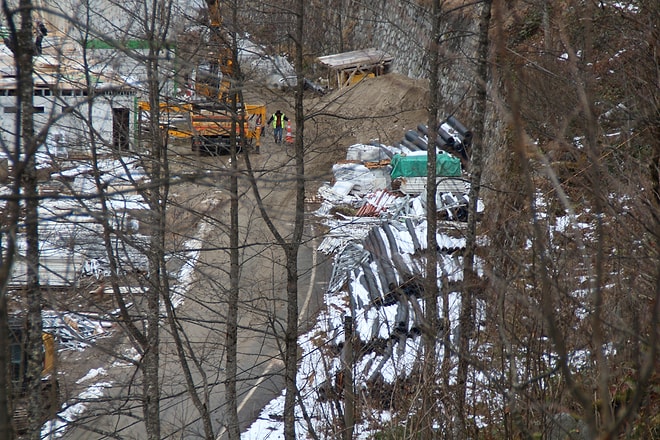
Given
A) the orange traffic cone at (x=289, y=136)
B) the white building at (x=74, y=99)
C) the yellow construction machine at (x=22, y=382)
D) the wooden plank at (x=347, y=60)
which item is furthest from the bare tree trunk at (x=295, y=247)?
the wooden plank at (x=347, y=60)

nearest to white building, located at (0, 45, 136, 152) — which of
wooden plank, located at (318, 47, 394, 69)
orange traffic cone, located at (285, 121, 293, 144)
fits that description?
orange traffic cone, located at (285, 121, 293, 144)

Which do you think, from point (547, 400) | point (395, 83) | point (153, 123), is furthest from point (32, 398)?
point (395, 83)

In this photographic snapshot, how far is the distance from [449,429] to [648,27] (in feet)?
12.1

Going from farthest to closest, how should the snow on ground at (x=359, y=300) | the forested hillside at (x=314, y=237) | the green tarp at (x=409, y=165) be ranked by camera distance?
the green tarp at (x=409, y=165) < the snow on ground at (x=359, y=300) < the forested hillside at (x=314, y=237)

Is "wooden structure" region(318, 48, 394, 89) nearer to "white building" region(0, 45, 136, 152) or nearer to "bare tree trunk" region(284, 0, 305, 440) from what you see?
"white building" region(0, 45, 136, 152)

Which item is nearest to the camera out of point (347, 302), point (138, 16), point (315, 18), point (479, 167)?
point (138, 16)

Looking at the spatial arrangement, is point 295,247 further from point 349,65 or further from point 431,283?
point 349,65

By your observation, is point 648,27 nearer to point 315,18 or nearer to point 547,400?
point 547,400

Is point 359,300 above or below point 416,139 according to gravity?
below

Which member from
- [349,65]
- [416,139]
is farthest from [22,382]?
[349,65]

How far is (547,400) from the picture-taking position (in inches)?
195

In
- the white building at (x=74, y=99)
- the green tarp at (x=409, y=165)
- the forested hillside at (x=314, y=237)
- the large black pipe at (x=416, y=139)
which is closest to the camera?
the forested hillside at (x=314, y=237)

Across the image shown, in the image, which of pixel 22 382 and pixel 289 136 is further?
pixel 289 136

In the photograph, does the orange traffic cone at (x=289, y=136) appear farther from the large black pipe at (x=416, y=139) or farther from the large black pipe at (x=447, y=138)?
the large black pipe at (x=447, y=138)
